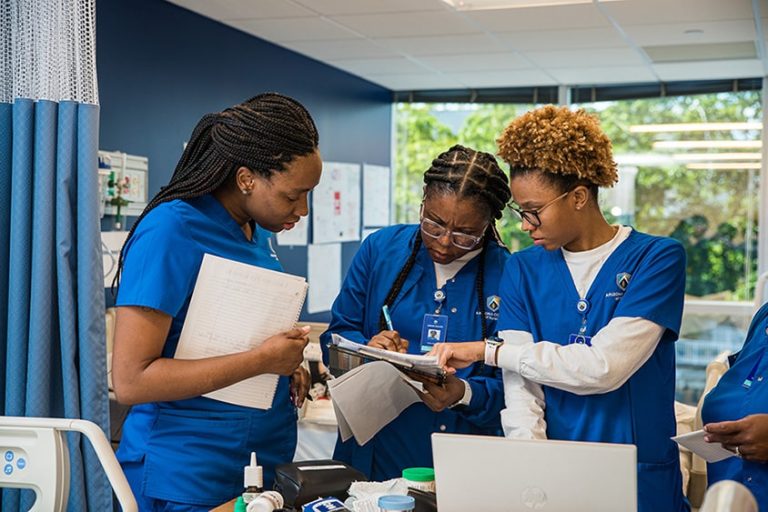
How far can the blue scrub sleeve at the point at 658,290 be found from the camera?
1.89 metres

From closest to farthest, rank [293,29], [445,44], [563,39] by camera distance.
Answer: [293,29], [563,39], [445,44]

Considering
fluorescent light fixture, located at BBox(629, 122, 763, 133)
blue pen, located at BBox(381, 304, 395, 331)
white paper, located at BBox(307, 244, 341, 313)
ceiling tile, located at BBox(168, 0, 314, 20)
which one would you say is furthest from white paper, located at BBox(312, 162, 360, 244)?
blue pen, located at BBox(381, 304, 395, 331)

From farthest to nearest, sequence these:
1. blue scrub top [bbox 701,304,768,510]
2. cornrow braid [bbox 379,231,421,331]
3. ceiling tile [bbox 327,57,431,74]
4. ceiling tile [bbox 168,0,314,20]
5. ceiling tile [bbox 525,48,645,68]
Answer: ceiling tile [bbox 327,57,431,74] < ceiling tile [bbox 525,48,645,68] < ceiling tile [bbox 168,0,314,20] < cornrow braid [bbox 379,231,421,331] < blue scrub top [bbox 701,304,768,510]

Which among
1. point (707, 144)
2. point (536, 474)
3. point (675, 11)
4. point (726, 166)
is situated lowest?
point (536, 474)

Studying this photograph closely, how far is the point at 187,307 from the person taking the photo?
1.81 m

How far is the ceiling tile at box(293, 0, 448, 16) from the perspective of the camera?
4.36 meters

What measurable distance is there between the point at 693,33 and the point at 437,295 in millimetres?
3360

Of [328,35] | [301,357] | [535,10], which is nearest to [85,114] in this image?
[301,357]

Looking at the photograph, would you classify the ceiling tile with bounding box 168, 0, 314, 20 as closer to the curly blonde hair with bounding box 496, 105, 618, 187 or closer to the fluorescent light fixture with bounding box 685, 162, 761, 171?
the curly blonde hair with bounding box 496, 105, 618, 187

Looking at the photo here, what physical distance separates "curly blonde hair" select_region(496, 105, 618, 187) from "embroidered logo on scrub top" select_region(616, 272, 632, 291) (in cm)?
21

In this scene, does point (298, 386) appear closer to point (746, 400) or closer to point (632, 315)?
point (632, 315)

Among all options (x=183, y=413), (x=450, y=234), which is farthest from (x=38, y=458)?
(x=450, y=234)

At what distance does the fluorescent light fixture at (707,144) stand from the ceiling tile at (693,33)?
4.75 ft

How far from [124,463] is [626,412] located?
1.04 m
